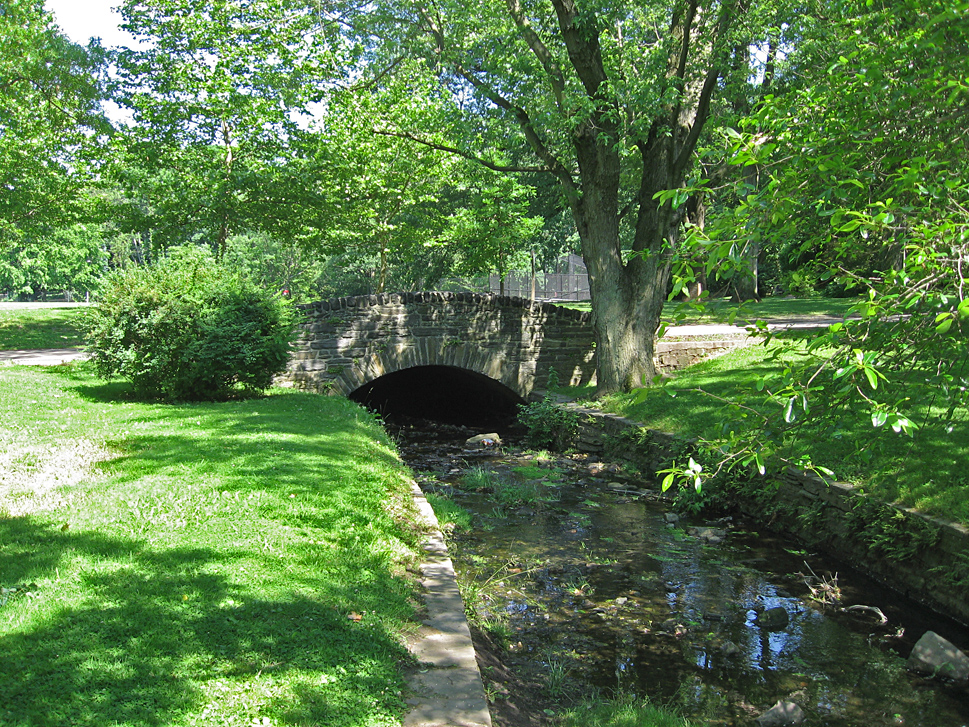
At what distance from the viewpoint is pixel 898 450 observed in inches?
304

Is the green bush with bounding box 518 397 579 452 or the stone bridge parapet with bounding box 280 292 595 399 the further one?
the stone bridge parapet with bounding box 280 292 595 399

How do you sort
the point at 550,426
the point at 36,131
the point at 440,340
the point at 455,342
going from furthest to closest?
the point at 36,131 → the point at 455,342 → the point at 440,340 → the point at 550,426

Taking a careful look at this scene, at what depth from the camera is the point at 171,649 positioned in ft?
11.0

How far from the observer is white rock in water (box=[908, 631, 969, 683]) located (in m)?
5.01

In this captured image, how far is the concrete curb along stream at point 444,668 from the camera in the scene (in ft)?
10.5

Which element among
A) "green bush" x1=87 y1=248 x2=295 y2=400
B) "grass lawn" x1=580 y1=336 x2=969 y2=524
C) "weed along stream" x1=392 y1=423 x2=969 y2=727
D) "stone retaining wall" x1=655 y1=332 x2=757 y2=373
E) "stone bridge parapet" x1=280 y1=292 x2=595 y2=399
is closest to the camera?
"weed along stream" x1=392 y1=423 x2=969 y2=727

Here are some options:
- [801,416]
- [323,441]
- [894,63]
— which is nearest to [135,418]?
[323,441]

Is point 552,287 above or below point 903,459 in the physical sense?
above

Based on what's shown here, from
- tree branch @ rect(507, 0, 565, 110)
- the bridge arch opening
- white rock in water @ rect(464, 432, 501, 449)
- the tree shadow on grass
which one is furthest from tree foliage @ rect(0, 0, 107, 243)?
the tree shadow on grass

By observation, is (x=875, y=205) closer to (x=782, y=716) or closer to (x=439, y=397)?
(x=782, y=716)

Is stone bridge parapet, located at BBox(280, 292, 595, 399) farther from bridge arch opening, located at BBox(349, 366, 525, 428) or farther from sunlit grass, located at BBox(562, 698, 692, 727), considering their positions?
sunlit grass, located at BBox(562, 698, 692, 727)

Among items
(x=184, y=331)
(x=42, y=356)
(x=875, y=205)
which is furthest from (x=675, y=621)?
(x=42, y=356)

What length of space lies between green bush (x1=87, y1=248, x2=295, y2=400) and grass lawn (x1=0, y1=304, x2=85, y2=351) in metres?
6.89

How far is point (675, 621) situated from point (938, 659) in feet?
5.78
